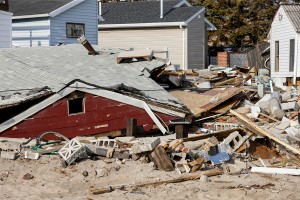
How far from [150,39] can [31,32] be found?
308 inches

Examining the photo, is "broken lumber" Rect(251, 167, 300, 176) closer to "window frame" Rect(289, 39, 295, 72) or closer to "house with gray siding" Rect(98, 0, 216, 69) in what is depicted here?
"window frame" Rect(289, 39, 295, 72)

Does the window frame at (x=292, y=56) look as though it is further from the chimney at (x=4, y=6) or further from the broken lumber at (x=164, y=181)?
the broken lumber at (x=164, y=181)

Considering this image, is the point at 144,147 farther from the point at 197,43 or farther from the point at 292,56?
the point at 197,43

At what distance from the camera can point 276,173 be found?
1088 centimetres

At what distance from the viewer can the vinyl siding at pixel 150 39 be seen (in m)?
31.8

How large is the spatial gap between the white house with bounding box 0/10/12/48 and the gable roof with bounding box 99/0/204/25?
36.2 ft

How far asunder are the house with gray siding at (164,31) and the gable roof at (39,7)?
14.8 feet

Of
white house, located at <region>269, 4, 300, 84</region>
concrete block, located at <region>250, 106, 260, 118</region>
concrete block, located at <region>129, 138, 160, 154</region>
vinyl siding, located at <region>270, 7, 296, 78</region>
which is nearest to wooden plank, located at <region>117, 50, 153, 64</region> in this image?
concrete block, located at <region>250, 106, 260, 118</region>

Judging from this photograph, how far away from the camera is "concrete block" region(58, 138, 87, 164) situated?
1046 cm

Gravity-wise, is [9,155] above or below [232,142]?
above

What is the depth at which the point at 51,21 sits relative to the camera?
26.9 meters

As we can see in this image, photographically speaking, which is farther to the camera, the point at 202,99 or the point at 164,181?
the point at 202,99

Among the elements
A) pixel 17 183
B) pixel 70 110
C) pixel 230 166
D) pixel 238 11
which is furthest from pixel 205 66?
pixel 17 183

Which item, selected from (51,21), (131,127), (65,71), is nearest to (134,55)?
(65,71)
